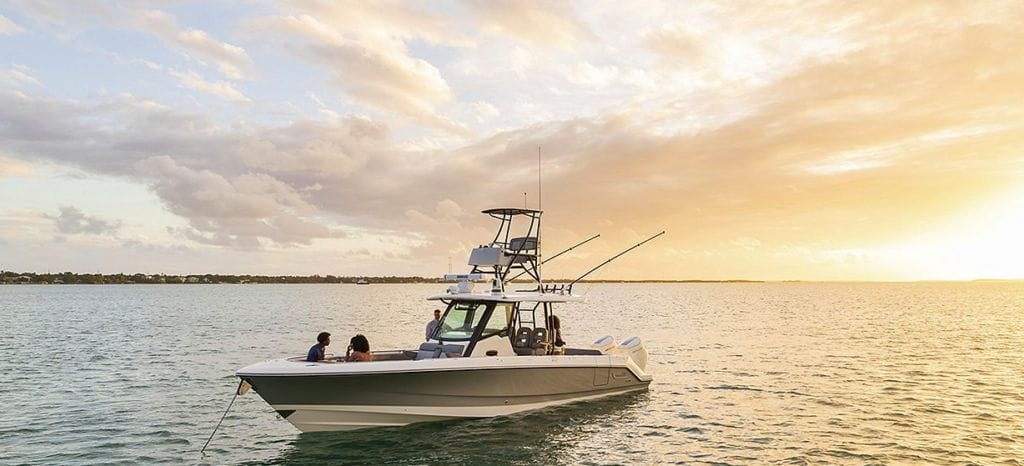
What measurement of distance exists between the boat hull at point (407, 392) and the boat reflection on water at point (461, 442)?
0.20 m

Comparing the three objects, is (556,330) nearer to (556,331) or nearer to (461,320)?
(556,331)

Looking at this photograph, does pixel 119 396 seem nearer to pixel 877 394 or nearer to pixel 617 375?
pixel 617 375

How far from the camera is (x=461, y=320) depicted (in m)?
15.1

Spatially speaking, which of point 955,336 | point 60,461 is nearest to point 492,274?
point 60,461

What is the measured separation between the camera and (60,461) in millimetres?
12039

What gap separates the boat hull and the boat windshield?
118 centimetres

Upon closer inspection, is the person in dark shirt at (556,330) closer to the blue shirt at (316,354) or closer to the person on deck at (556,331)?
the person on deck at (556,331)

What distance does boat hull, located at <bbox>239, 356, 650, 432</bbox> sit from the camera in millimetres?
12492

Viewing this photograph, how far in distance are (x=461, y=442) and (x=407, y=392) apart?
140cm

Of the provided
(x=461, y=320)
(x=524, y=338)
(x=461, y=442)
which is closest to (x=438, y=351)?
(x=461, y=320)

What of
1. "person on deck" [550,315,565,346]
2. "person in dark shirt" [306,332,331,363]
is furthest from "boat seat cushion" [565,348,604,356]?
"person in dark shirt" [306,332,331,363]

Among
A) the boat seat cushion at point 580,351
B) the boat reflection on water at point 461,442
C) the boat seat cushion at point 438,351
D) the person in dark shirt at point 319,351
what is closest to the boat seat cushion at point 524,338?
the boat reflection on water at point 461,442

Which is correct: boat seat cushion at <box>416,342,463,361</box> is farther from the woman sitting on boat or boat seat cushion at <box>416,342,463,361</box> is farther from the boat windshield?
the woman sitting on boat

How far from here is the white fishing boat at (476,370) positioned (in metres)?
12.6
